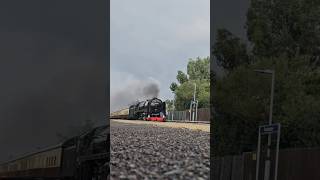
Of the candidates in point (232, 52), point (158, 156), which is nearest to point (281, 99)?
point (232, 52)

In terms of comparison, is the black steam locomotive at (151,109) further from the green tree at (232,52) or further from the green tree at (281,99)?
the green tree at (232,52)

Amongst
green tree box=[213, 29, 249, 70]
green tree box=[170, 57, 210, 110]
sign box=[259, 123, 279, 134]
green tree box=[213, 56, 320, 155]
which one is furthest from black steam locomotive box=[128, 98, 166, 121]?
green tree box=[213, 29, 249, 70]

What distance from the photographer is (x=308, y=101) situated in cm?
3422

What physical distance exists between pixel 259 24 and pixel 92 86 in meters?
30.4

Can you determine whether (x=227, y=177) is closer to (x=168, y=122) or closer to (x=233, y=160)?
(x=233, y=160)

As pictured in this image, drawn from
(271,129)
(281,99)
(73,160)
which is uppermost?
(281,99)

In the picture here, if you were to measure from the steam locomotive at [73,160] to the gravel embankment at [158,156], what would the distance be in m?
1.79

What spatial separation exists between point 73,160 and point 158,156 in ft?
32.7

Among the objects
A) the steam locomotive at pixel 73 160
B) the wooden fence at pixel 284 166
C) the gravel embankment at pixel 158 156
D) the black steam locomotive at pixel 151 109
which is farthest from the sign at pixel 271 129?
the gravel embankment at pixel 158 156

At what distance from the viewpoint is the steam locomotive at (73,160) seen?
13.1 m

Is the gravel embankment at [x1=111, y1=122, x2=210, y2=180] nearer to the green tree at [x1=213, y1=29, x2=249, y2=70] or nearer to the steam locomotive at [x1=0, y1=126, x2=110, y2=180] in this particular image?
the steam locomotive at [x1=0, y1=126, x2=110, y2=180]

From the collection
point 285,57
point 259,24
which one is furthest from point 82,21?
point 259,24

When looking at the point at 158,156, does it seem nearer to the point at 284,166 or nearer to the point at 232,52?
the point at 284,166

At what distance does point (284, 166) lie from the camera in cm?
3250
